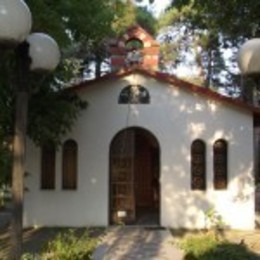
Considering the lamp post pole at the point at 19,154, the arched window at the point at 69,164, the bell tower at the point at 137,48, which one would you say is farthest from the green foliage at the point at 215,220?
the lamp post pole at the point at 19,154

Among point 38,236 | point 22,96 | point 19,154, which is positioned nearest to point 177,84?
point 38,236

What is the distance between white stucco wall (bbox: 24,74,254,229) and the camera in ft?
55.0

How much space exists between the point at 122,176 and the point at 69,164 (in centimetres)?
148

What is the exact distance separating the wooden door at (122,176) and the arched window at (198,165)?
166 centimetres

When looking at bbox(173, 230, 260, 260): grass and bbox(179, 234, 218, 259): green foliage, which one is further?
bbox(179, 234, 218, 259): green foliage

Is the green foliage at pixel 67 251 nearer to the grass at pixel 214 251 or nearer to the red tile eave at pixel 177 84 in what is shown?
the grass at pixel 214 251

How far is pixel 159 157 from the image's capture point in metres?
17.0

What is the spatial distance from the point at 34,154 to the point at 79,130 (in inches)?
55.8

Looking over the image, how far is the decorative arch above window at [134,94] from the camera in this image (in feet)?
55.6

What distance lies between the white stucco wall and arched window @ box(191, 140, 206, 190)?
15cm

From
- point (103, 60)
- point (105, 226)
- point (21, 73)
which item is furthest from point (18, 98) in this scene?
point (103, 60)

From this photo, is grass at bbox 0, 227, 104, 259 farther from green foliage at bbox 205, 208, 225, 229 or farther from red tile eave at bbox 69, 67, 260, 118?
red tile eave at bbox 69, 67, 260, 118

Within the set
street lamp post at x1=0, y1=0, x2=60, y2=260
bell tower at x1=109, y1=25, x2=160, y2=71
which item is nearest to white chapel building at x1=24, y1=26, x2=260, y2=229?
bell tower at x1=109, y1=25, x2=160, y2=71

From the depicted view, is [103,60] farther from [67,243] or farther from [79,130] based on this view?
[67,243]
